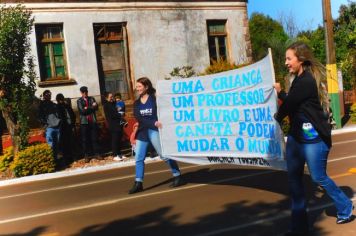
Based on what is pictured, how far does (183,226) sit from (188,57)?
15.0 metres

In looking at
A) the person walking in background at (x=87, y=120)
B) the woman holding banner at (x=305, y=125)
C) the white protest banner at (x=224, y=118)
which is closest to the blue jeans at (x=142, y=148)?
the white protest banner at (x=224, y=118)

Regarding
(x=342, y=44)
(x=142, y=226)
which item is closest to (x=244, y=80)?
(x=142, y=226)

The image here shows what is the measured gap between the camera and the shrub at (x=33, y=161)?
12.4 metres

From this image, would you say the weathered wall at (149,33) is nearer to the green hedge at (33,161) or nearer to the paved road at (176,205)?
the green hedge at (33,161)

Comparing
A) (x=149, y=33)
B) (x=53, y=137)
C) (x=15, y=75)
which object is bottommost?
(x=53, y=137)

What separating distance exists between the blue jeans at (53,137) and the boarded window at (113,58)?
5539mm

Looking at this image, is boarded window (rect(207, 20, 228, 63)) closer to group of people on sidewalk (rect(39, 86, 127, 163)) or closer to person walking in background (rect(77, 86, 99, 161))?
group of people on sidewalk (rect(39, 86, 127, 163))

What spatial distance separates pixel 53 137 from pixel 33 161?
1067 mm

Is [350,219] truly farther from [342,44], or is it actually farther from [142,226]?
[342,44]

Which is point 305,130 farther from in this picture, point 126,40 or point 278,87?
point 126,40

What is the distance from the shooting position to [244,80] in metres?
6.71

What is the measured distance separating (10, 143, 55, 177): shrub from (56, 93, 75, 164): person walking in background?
3.75 ft

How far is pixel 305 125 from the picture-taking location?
498 cm

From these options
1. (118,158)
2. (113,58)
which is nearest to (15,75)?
(118,158)
